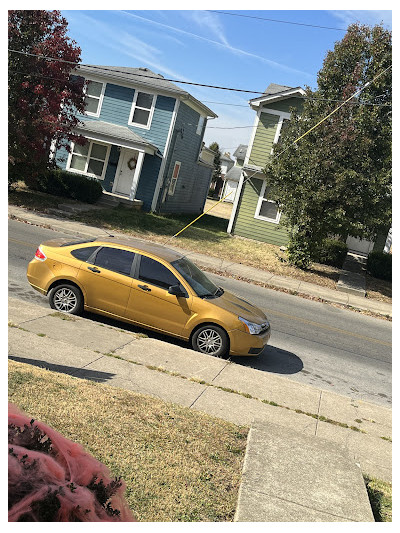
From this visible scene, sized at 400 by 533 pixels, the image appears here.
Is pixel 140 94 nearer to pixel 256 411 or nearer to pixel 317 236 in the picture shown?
pixel 317 236

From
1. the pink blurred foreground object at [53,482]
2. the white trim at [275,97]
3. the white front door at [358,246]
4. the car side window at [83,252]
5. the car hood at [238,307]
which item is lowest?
the car hood at [238,307]

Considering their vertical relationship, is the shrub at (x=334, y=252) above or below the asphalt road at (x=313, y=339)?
above

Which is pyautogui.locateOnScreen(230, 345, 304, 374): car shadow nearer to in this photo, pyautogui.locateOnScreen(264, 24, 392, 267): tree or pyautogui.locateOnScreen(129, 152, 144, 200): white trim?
pyautogui.locateOnScreen(264, 24, 392, 267): tree

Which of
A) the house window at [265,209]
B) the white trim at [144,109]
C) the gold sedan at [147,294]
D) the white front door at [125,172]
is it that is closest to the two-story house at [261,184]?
the house window at [265,209]

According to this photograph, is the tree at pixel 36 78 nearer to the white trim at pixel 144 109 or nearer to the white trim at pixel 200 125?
the white trim at pixel 144 109

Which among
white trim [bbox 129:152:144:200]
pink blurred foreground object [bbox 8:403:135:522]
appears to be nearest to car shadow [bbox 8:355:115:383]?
pink blurred foreground object [bbox 8:403:135:522]

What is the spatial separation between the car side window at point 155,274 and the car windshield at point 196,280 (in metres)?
0.20

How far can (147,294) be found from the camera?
8922 mm

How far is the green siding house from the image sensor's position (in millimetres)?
24812

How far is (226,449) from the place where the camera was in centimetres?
515

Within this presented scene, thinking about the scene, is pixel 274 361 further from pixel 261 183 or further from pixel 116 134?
pixel 116 134

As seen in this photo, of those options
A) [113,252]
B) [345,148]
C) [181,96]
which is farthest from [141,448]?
[181,96]

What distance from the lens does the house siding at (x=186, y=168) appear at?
2845 cm

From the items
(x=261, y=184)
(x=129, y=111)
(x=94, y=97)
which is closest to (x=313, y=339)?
(x=261, y=184)
